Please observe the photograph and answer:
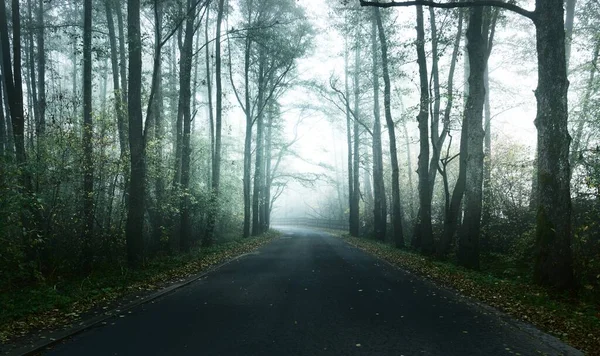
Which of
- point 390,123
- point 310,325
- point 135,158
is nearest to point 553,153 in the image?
point 310,325

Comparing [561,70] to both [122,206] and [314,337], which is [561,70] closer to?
[314,337]

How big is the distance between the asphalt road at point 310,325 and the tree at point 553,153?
2.00 m

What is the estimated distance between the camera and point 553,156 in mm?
7395

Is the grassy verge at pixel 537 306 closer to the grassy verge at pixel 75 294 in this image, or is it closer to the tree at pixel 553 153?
the tree at pixel 553 153

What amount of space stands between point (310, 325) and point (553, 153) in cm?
576

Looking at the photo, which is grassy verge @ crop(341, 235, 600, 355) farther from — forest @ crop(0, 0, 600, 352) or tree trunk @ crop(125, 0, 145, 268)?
tree trunk @ crop(125, 0, 145, 268)

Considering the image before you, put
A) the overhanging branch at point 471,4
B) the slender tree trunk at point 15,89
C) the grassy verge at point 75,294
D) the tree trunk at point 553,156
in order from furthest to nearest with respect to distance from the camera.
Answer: the slender tree trunk at point 15,89 < the overhanging branch at point 471,4 < the tree trunk at point 553,156 < the grassy verge at point 75,294

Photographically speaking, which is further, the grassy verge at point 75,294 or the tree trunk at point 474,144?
the tree trunk at point 474,144

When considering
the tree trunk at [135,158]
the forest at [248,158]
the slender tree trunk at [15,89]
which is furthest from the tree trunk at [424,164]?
the slender tree trunk at [15,89]

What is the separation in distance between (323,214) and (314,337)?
163 ft

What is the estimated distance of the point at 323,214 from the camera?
5450 centimetres

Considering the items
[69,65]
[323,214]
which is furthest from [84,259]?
[323,214]

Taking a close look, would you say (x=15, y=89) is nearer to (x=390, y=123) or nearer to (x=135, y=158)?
(x=135, y=158)

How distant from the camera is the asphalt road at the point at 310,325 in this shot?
4.57 m
